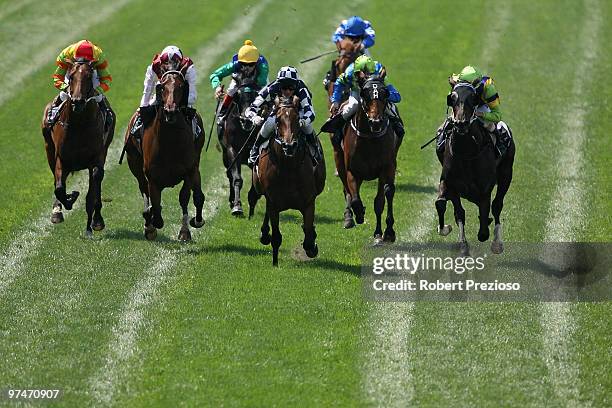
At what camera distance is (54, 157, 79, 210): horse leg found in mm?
18734

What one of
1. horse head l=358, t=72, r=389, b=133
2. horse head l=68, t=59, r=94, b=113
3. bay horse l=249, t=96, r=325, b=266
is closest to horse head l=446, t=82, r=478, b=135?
horse head l=358, t=72, r=389, b=133

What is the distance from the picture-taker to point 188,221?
19.0 metres

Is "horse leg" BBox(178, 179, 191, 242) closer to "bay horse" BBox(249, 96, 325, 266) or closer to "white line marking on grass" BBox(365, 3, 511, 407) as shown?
"bay horse" BBox(249, 96, 325, 266)

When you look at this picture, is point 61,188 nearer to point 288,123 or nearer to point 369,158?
point 369,158

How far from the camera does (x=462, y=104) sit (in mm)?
16469

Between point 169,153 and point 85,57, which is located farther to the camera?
point 85,57

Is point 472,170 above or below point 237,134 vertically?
above

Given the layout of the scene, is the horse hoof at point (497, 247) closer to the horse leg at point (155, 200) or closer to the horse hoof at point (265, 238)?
the horse hoof at point (265, 238)

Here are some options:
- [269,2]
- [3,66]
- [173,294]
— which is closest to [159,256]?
[173,294]

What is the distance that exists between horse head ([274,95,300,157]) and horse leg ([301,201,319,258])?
1.20m

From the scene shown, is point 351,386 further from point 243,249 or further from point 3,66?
point 3,66

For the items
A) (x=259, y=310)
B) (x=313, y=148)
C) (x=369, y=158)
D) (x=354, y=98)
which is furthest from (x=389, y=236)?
(x=259, y=310)

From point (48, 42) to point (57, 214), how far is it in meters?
14.7

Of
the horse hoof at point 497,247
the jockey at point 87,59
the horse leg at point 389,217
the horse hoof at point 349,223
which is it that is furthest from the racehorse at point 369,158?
the jockey at point 87,59
